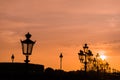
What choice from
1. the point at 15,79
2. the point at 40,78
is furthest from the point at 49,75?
the point at 15,79

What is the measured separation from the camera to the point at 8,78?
40.9 metres

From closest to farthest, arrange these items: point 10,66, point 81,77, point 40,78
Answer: point 40,78, point 81,77, point 10,66

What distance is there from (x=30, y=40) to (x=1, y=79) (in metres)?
14.2

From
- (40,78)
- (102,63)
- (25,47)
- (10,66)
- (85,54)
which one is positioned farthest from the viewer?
(102,63)

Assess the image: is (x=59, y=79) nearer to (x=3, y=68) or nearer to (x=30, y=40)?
(x=3, y=68)

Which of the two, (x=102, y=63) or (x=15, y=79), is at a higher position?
(x=102, y=63)

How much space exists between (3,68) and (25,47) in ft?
90.9

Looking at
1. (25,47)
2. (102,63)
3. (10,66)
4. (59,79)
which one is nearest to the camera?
(25,47)

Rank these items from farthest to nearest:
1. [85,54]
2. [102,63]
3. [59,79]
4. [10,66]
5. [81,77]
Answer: [102,63] → [10,66] → [81,77] → [59,79] → [85,54]

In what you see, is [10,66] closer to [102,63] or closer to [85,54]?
[85,54]

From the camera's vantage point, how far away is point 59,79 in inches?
1853

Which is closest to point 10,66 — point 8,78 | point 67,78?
point 67,78

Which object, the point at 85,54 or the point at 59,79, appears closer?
the point at 85,54

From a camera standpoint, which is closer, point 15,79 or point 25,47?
point 25,47
